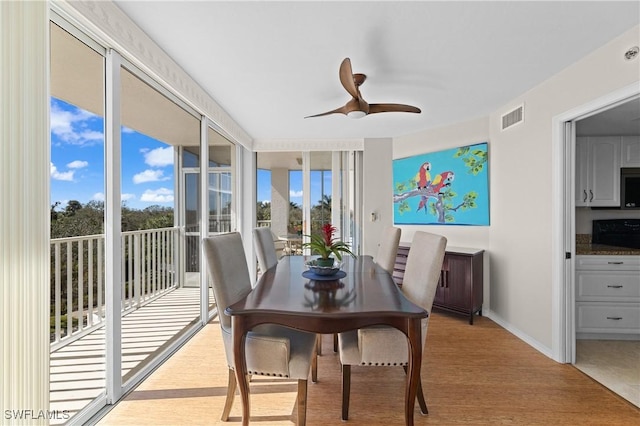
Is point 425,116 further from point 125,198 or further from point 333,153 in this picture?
point 125,198

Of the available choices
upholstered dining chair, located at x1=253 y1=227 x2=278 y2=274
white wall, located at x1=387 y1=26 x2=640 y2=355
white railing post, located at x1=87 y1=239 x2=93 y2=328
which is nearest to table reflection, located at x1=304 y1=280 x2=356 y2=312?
upholstered dining chair, located at x1=253 y1=227 x2=278 y2=274

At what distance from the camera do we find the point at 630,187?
11.4 ft

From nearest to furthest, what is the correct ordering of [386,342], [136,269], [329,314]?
1. [329,314]
2. [386,342]
3. [136,269]

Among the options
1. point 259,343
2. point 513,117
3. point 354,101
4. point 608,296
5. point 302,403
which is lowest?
point 302,403

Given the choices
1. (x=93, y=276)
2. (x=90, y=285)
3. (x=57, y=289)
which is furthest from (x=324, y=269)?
(x=93, y=276)

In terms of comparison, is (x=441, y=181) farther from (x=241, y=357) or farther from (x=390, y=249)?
(x=241, y=357)

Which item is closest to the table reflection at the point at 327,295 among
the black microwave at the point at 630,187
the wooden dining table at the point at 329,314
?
the wooden dining table at the point at 329,314

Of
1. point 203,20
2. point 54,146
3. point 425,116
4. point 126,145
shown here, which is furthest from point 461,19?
point 126,145

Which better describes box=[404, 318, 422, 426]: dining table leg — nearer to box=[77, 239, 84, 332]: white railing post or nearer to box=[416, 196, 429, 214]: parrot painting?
box=[77, 239, 84, 332]: white railing post

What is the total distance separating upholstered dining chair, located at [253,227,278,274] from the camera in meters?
2.84

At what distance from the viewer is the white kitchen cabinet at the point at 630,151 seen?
3.41 metres

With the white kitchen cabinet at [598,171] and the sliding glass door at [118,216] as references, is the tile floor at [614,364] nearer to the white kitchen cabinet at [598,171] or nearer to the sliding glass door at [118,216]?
the white kitchen cabinet at [598,171]

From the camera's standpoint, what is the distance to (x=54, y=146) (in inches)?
75.9

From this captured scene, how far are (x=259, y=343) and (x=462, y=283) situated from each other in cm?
275
